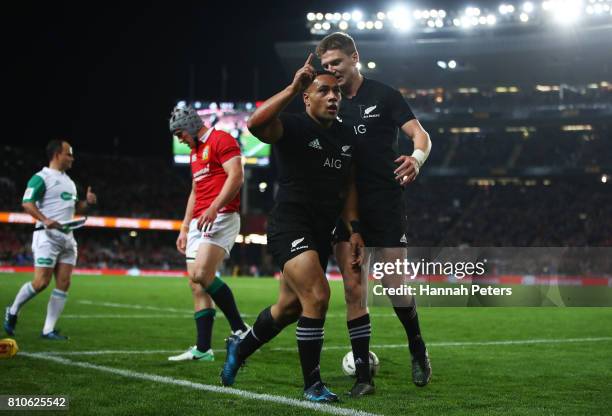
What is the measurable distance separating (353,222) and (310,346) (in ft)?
3.09

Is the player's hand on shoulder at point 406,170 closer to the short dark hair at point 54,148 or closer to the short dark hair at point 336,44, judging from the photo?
the short dark hair at point 336,44

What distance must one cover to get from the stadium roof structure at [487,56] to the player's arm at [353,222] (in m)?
34.7

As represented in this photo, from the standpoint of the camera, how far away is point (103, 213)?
52219 mm

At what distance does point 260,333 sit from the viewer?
5.33 metres

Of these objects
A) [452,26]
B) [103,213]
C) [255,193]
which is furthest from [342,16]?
[255,193]

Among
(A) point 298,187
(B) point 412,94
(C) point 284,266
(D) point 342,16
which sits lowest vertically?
(C) point 284,266

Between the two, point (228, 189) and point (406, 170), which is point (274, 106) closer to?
point (406, 170)

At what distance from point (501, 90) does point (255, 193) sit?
109ft

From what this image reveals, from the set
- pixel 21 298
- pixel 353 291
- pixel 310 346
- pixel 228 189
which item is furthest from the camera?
pixel 21 298

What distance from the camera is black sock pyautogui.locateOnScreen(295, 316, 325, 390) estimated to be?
4.87 metres

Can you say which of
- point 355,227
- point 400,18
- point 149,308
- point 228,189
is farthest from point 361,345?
point 400,18

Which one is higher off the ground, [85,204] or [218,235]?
[85,204]

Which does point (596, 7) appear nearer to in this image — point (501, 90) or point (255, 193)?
point (501, 90)

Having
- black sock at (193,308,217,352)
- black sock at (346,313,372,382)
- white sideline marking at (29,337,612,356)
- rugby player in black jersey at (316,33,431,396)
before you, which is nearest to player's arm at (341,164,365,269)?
rugby player in black jersey at (316,33,431,396)
